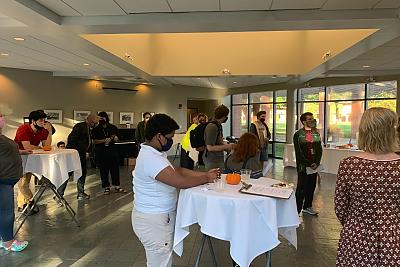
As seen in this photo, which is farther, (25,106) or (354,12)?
(25,106)

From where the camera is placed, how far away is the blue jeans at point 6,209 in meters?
3.55

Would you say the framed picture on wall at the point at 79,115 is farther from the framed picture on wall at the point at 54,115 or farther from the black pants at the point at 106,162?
the black pants at the point at 106,162

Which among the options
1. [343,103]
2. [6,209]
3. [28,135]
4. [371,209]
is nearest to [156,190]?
[371,209]

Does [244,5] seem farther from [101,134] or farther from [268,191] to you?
[101,134]

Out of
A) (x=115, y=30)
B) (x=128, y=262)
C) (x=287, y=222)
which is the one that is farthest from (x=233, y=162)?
(x=115, y=30)

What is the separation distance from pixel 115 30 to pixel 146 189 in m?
3.32

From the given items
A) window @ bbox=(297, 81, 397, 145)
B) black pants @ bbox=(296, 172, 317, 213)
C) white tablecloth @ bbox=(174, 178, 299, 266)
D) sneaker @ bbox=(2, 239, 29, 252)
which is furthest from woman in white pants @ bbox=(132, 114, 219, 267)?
window @ bbox=(297, 81, 397, 145)

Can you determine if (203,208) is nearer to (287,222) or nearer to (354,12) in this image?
(287,222)

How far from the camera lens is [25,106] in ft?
30.8

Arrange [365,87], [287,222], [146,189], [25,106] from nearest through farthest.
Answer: [146,189], [287,222], [25,106], [365,87]

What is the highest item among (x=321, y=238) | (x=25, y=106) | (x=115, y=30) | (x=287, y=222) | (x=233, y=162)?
(x=115, y=30)

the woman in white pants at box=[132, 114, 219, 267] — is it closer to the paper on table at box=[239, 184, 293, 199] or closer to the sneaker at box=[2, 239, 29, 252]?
the paper on table at box=[239, 184, 293, 199]

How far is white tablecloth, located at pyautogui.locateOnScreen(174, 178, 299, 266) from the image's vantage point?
2275 millimetres

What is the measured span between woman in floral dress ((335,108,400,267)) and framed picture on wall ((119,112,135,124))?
1109 cm
